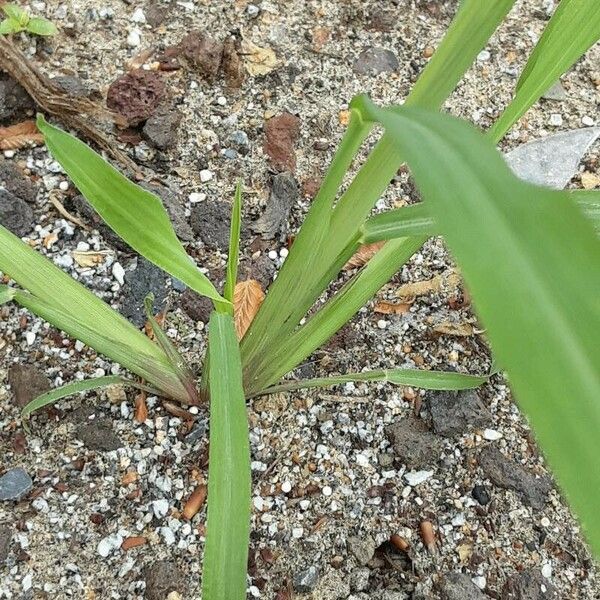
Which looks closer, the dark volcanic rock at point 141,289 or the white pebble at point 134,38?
the dark volcanic rock at point 141,289

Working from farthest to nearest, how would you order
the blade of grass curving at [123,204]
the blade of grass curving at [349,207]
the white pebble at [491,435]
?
the white pebble at [491,435]
the blade of grass curving at [123,204]
the blade of grass curving at [349,207]

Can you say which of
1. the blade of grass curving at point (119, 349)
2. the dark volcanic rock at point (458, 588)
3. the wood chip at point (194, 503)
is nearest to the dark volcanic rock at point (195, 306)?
the blade of grass curving at point (119, 349)

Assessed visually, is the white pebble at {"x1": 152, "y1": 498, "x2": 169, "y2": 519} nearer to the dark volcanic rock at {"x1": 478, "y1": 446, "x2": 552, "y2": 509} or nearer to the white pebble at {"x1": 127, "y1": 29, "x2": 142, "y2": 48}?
the dark volcanic rock at {"x1": 478, "y1": 446, "x2": 552, "y2": 509}

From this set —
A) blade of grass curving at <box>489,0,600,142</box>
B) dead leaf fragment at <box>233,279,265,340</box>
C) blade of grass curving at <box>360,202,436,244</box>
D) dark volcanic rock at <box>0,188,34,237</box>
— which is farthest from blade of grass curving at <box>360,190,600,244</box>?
dark volcanic rock at <box>0,188,34,237</box>

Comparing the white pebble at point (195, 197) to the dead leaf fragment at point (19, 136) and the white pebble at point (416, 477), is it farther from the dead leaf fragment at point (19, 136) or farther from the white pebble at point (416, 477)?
the white pebble at point (416, 477)

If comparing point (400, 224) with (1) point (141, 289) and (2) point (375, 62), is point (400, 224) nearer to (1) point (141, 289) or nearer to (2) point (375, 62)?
(1) point (141, 289)

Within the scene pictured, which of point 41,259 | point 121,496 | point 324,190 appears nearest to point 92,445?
point 121,496
